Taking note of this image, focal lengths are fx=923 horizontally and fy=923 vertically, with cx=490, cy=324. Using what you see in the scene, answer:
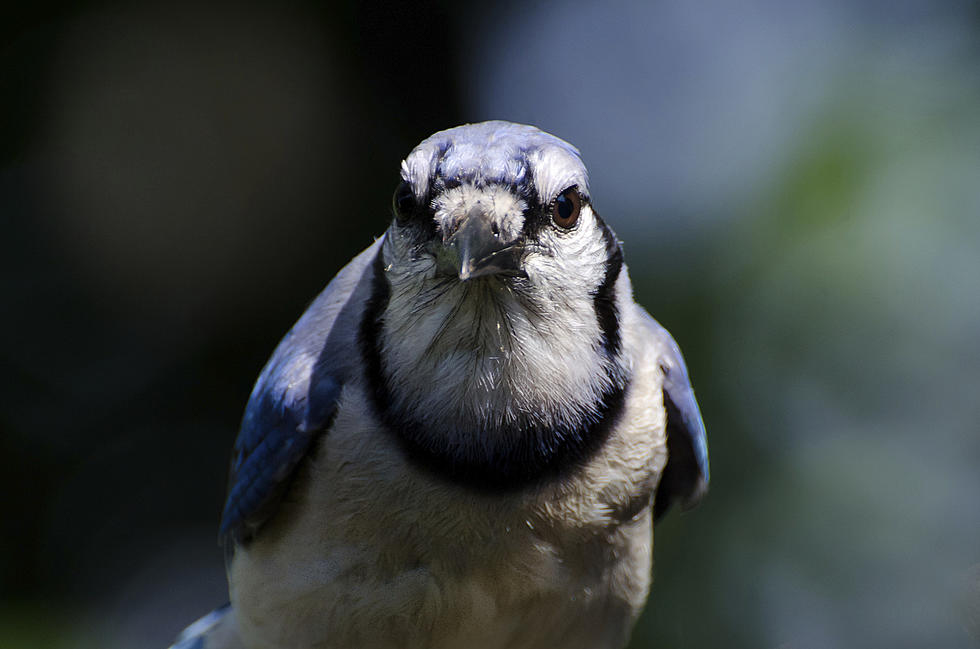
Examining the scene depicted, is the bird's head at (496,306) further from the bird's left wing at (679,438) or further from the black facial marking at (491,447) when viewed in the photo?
the bird's left wing at (679,438)

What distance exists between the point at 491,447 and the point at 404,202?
477mm

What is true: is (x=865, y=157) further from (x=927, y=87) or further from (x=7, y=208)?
(x=7, y=208)

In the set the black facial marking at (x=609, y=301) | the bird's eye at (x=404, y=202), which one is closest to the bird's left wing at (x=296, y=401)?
the bird's eye at (x=404, y=202)

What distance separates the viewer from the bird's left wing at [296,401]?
1851 millimetres

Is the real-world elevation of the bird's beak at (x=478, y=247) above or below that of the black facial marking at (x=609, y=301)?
above

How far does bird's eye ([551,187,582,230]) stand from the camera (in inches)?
65.4

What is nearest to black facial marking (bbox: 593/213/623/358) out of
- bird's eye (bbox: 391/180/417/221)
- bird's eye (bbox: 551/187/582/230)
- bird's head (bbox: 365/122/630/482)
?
bird's head (bbox: 365/122/630/482)

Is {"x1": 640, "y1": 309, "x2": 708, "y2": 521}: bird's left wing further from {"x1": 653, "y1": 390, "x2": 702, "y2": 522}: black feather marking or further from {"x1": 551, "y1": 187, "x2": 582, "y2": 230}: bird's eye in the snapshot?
{"x1": 551, "y1": 187, "x2": 582, "y2": 230}: bird's eye

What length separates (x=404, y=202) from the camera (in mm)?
1662

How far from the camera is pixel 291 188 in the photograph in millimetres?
5020

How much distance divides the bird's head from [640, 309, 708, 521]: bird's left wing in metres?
0.34

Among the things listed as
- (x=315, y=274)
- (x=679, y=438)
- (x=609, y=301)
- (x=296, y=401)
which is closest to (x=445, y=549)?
(x=296, y=401)

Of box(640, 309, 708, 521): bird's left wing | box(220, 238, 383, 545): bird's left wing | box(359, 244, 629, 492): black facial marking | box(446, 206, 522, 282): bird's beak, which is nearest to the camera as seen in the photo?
box(446, 206, 522, 282): bird's beak

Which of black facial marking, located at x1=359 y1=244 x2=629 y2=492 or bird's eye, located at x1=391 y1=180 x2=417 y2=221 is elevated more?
bird's eye, located at x1=391 y1=180 x2=417 y2=221
